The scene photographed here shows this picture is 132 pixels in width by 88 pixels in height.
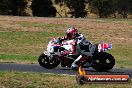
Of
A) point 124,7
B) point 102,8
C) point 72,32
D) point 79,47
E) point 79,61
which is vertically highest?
point 72,32

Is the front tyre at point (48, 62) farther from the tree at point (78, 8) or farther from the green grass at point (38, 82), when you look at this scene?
the tree at point (78, 8)

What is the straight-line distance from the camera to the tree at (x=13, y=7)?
5894 cm

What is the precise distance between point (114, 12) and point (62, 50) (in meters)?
48.9

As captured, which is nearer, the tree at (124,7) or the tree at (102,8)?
the tree at (102,8)

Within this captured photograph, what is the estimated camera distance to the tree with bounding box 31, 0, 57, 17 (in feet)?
195

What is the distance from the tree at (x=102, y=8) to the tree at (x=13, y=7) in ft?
33.2

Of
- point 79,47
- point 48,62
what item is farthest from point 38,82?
point 48,62

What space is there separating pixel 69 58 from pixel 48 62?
2.75 feet

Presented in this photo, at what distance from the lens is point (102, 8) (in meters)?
63.6

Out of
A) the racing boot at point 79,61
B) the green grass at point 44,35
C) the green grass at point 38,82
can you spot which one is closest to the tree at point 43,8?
the green grass at point 44,35

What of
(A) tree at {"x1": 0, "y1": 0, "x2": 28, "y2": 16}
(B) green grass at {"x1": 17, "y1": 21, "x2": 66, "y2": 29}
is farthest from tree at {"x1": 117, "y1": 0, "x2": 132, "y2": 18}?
(B) green grass at {"x1": 17, "y1": 21, "x2": 66, "y2": 29}

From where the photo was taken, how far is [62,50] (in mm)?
16734

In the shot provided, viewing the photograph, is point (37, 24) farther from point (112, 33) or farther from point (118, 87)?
point (118, 87)

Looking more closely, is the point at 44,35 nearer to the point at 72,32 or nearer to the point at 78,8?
the point at 72,32
